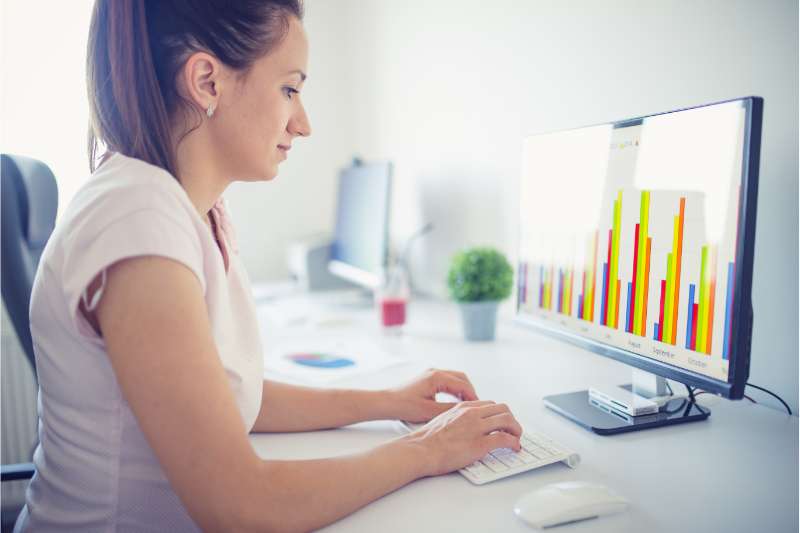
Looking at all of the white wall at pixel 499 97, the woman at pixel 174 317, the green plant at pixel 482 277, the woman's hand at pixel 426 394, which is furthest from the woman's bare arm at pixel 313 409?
the white wall at pixel 499 97

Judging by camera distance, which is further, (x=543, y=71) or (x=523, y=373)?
(x=543, y=71)

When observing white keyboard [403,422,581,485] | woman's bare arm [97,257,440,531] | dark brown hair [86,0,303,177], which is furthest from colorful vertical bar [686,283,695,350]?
dark brown hair [86,0,303,177]

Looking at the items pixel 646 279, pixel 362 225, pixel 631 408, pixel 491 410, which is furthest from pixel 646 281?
pixel 362 225

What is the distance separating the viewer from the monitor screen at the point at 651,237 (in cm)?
77

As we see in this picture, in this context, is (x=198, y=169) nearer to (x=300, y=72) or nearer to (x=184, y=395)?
(x=300, y=72)

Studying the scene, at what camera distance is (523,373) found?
122 cm

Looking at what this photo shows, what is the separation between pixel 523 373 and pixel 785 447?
0.48 meters

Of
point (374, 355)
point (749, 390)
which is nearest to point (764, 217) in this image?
point (749, 390)

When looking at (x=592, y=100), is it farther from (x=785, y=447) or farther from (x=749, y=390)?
(x=785, y=447)

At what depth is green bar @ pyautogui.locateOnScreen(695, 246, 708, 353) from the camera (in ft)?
2.61

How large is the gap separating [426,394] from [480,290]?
555 millimetres

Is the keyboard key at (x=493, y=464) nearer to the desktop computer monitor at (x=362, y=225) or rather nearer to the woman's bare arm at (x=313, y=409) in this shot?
the woman's bare arm at (x=313, y=409)

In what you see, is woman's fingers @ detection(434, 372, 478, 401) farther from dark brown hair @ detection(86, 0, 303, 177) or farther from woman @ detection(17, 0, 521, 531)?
dark brown hair @ detection(86, 0, 303, 177)

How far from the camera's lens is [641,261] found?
0.90 metres
